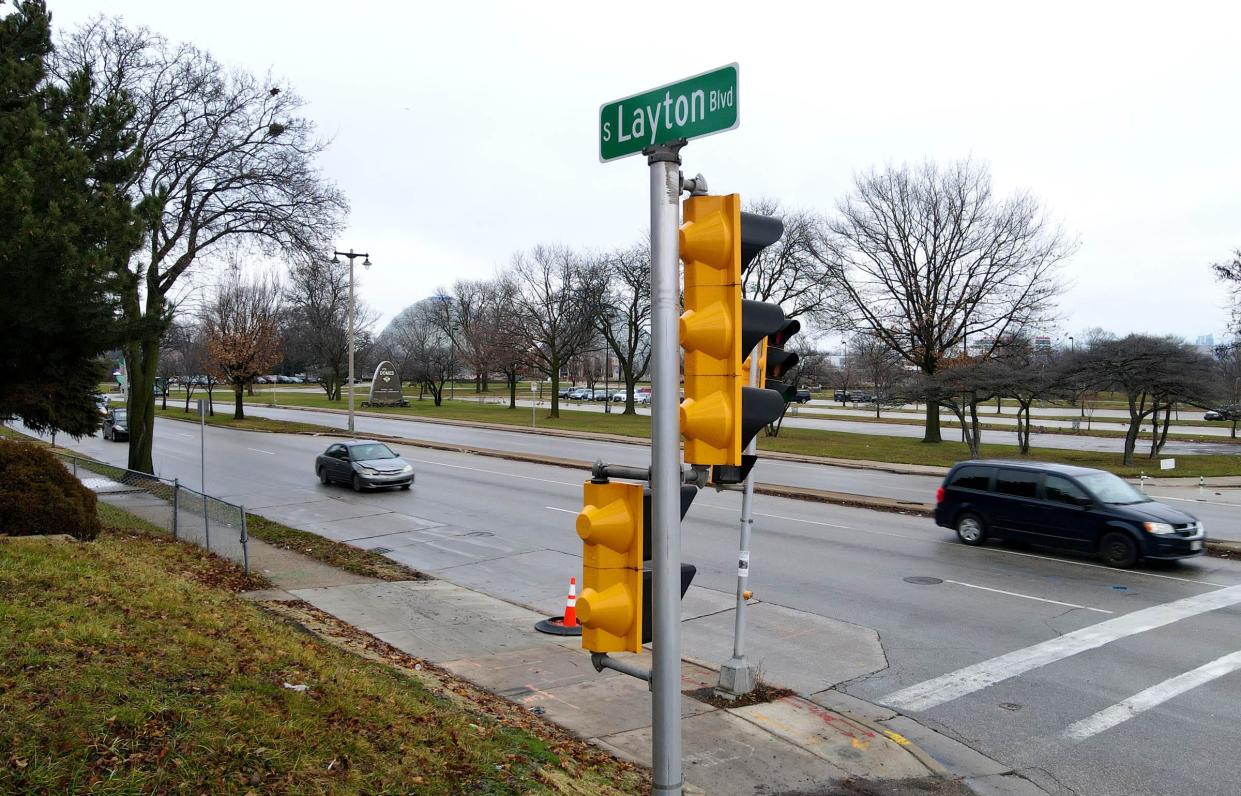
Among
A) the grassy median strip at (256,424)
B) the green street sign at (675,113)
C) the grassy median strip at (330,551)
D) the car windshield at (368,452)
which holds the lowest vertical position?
the grassy median strip at (330,551)

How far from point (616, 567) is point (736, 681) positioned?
5191 millimetres

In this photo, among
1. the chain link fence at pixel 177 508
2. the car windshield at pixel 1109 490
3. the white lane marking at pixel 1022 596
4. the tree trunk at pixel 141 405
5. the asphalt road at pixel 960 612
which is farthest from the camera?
the tree trunk at pixel 141 405

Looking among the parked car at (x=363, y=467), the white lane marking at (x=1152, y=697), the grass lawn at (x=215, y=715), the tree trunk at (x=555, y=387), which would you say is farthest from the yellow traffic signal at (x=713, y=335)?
the tree trunk at (x=555, y=387)

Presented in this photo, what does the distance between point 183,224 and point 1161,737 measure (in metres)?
24.6

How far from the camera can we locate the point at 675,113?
136 inches

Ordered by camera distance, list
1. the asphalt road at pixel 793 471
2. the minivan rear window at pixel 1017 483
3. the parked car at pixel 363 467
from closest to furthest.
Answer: the minivan rear window at pixel 1017 483
the asphalt road at pixel 793 471
the parked car at pixel 363 467

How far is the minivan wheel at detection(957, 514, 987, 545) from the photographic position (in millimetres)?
15836

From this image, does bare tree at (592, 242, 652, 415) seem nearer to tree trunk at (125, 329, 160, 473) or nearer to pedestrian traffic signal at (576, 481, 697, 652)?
tree trunk at (125, 329, 160, 473)

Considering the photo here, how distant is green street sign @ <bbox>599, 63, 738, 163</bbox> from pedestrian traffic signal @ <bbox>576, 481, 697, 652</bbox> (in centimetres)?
142

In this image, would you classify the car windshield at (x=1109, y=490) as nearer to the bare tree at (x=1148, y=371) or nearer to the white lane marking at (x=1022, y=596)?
the white lane marking at (x=1022, y=596)

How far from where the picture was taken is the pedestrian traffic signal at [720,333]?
3.17 m

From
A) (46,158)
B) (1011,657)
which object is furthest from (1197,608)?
(46,158)

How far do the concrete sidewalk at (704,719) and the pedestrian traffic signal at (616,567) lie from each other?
10.5 feet

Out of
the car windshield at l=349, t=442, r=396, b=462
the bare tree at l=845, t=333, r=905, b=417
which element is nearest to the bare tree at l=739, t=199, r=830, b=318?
the bare tree at l=845, t=333, r=905, b=417
